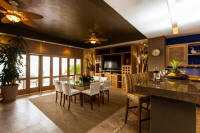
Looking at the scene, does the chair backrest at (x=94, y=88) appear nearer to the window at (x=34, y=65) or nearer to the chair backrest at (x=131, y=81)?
the chair backrest at (x=131, y=81)

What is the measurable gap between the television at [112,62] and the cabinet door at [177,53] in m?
2.53

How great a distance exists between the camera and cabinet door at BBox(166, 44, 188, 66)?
3494 millimetres

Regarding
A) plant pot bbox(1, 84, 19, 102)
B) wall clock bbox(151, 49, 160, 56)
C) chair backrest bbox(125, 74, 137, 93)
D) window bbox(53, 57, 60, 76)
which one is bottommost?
plant pot bbox(1, 84, 19, 102)

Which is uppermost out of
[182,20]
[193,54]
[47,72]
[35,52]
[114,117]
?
[182,20]

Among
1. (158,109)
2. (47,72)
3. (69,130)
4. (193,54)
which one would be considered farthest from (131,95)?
(47,72)

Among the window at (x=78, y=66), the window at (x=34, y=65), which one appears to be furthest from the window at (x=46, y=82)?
the window at (x=78, y=66)

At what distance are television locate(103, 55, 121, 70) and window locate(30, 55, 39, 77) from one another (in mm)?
3861

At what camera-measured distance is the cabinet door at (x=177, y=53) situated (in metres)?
3.49

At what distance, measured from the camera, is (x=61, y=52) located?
230 inches

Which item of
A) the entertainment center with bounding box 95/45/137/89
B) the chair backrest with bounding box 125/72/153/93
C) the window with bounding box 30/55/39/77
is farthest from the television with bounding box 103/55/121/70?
the window with bounding box 30/55/39/77

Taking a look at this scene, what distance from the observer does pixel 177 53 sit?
143 inches

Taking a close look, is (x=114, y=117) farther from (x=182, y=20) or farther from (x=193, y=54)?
(x=193, y=54)

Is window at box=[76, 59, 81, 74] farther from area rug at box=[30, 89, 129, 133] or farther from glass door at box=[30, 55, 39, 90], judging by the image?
area rug at box=[30, 89, 129, 133]

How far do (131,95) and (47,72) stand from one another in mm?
4908
